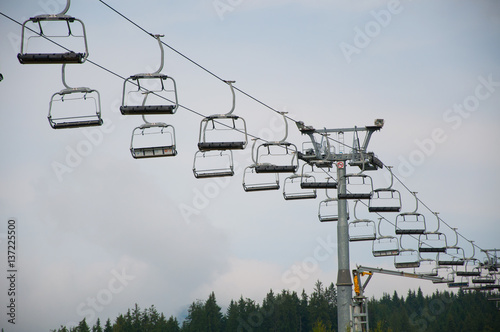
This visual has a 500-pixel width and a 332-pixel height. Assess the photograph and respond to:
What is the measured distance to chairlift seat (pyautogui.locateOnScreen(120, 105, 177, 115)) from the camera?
15117 millimetres

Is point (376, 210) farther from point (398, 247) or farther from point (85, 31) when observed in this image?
point (85, 31)

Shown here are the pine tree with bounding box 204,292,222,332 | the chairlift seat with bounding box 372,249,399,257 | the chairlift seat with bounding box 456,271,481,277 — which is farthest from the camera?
the pine tree with bounding box 204,292,222,332

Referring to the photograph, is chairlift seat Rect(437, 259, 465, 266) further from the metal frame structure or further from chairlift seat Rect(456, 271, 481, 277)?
the metal frame structure

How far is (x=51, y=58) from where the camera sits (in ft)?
41.8

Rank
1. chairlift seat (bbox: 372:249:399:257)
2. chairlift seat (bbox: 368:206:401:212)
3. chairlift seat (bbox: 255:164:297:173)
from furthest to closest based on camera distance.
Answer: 1. chairlift seat (bbox: 372:249:399:257)
2. chairlift seat (bbox: 368:206:401:212)
3. chairlift seat (bbox: 255:164:297:173)

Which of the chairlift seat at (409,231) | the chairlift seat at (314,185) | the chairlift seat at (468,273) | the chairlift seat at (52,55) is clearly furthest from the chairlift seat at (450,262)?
the chairlift seat at (52,55)

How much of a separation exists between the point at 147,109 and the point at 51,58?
2899 mm

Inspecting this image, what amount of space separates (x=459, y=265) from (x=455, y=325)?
4516 inches

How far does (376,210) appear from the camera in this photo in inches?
1086

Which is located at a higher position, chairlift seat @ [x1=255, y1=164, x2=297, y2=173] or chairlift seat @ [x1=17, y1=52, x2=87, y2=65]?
chairlift seat @ [x1=17, y1=52, x2=87, y2=65]

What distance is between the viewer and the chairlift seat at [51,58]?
41.9ft

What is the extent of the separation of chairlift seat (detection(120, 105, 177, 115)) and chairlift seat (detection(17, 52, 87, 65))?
2412 millimetres

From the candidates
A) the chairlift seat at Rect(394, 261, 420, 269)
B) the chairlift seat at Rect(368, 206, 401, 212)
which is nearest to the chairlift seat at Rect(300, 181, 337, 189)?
the chairlift seat at Rect(368, 206, 401, 212)

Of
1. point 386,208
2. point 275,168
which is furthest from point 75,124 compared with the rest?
point 386,208
